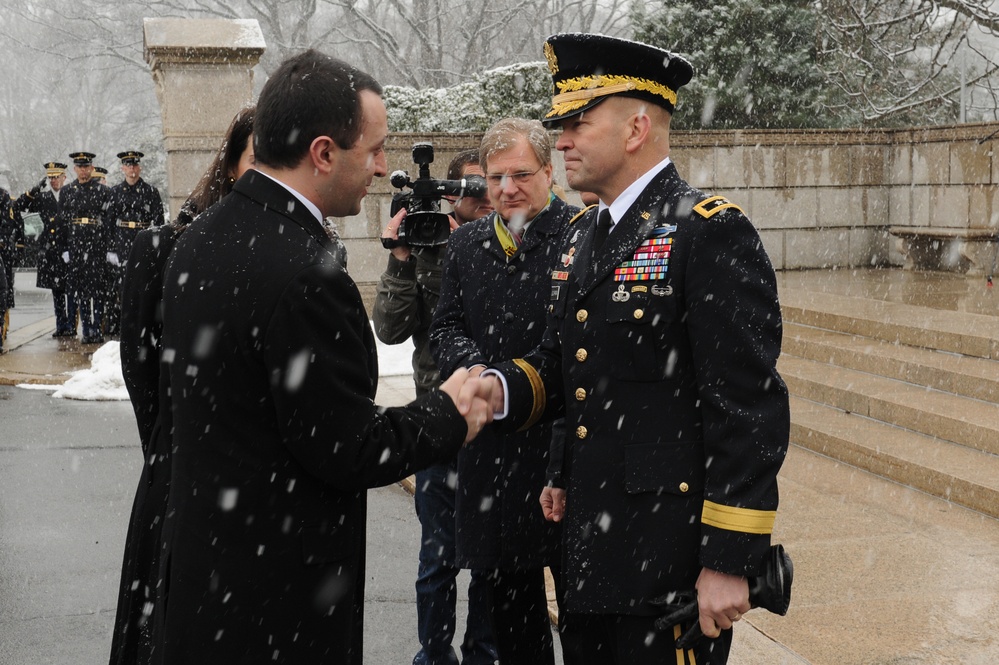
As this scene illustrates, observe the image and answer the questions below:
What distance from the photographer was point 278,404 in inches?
90.7

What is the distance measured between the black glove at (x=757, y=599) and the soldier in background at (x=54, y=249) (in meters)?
Answer: 13.2

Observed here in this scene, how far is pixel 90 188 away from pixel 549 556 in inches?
492

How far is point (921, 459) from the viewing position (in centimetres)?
645

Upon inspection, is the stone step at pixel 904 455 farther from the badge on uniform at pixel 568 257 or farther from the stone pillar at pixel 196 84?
the stone pillar at pixel 196 84

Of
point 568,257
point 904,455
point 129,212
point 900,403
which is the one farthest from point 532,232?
point 129,212

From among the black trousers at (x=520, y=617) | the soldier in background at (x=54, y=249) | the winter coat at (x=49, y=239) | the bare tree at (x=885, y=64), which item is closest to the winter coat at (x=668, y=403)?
the black trousers at (x=520, y=617)

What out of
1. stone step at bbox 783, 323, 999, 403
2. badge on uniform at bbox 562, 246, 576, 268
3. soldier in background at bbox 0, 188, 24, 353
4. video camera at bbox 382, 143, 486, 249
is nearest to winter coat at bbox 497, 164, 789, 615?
badge on uniform at bbox 562, 246, 576, 268

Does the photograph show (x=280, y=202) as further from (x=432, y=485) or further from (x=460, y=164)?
(x=460, y=164)

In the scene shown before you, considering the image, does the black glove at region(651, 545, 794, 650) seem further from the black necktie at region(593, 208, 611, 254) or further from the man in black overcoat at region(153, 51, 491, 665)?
the black necktie at region(593, 208, 611, 254)

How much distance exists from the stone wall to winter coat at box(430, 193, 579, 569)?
9190 mm

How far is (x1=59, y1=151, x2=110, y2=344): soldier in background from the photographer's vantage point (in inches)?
551

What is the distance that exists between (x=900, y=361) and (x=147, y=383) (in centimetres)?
611

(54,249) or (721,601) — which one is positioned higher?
(54,249)

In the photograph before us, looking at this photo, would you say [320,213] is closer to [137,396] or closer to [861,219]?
[137,396]
